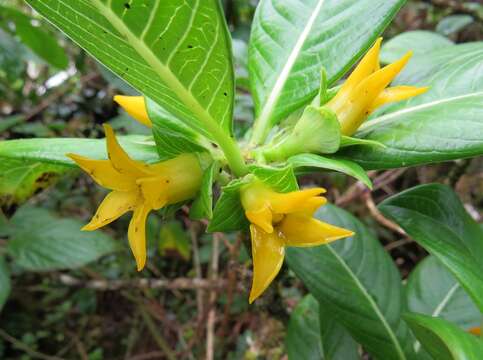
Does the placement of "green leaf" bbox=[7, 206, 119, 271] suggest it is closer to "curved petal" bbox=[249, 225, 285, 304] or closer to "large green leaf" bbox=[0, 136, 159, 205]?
"large green leaf" bbox=[0, 136, 159, 205]

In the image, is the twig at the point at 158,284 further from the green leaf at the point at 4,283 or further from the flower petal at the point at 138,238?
the flower petal at the point at 138,238

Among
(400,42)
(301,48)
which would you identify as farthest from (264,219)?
(400,42)

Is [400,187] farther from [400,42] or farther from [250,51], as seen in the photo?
[250,51]

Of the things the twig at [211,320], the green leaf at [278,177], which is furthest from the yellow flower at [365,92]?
the twig at [211,320]

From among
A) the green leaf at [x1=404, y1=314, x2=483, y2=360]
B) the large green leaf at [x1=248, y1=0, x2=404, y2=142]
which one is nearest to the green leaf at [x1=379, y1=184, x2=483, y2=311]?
the green leaf at [x1=404, y1=314, x2=483, y2=360]

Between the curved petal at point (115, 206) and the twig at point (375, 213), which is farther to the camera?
the twig at point (375, 213)
